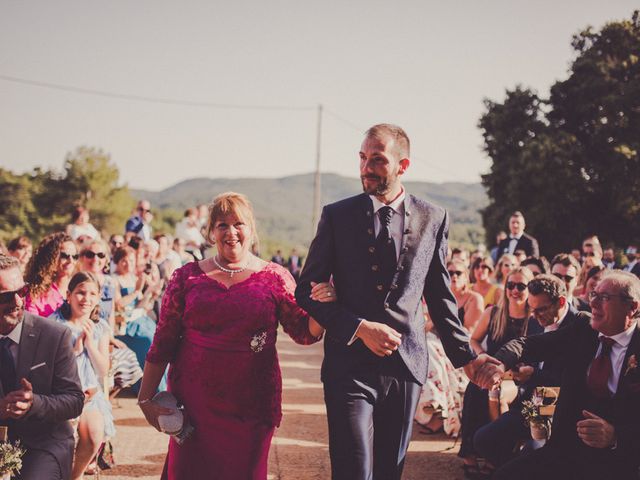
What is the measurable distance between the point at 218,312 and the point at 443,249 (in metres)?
1.22

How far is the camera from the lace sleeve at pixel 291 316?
3.51 meters

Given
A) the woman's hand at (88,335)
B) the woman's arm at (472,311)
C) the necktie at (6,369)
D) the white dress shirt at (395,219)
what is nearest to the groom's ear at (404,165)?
the white dress shirt at (395,219)

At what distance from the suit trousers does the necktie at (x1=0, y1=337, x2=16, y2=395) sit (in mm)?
1672

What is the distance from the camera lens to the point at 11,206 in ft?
166

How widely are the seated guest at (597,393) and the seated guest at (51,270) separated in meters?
3.99

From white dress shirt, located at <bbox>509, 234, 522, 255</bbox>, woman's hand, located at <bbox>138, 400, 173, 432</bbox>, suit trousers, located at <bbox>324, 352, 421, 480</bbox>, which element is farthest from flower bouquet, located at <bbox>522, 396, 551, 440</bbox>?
white dress shirt, located at <bbox>509, 234, 522, 255</bbox>

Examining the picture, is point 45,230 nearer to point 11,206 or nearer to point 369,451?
point 11,206

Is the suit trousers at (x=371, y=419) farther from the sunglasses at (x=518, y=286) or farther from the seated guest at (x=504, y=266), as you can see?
the seated guest at (x=504, y=266)

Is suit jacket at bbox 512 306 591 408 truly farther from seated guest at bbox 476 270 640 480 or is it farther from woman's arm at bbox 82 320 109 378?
woman's arm at bbox 82 320 109 378

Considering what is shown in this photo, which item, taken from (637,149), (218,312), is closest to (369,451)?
(218,312)

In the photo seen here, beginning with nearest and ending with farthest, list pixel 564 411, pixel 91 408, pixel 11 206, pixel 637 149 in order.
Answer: pixel 564 411
pixel 91 408
pixel 637 149
pixel 11 206

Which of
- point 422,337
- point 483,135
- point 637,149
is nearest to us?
point 422,337

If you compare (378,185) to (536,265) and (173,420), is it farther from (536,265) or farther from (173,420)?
(536,265)

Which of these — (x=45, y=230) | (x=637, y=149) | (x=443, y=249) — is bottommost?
(x=45, y=230)
